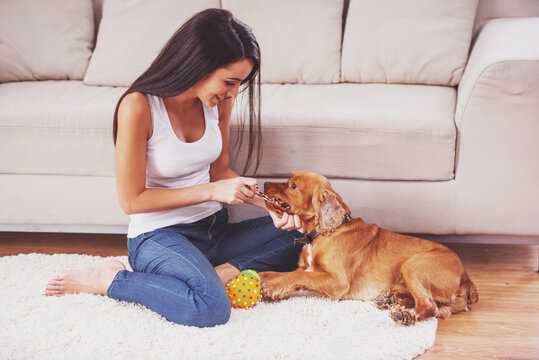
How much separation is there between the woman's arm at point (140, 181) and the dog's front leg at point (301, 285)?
1.19 feet

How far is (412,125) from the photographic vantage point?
2.18m

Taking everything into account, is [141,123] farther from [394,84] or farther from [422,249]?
[394,84]

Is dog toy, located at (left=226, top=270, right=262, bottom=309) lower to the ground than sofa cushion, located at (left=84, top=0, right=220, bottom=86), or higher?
lower

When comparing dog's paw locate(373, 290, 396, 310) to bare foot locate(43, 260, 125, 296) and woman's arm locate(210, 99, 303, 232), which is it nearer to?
woman's arm locate(210, 99, 303, 232)

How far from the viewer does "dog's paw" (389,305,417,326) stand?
5.69 feet

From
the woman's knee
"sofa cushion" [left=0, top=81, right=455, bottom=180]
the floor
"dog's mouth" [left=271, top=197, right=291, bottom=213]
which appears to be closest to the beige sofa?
"sofa cushion" [left=0, top=81, right=455, bottom=180]

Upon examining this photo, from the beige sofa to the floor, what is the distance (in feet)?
0.57

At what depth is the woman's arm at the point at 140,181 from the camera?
175 cm

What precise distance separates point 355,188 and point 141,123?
1.00 m

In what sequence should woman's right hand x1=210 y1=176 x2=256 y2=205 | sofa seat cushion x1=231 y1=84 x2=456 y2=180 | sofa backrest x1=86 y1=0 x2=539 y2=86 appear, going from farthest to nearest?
sofa backrest x1=86 y1=0 x2=539 y2=86
sofa seat cushion x1=231 y1=84 x2=456 y2=180
woman's right hand x1=210 y1=176 x2=256 y2=205

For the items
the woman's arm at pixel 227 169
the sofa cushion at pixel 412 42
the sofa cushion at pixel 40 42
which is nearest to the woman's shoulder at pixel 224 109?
the woman's arm at pixel 227 169

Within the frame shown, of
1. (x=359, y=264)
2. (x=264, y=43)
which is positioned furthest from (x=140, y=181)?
(x=264, y=43)

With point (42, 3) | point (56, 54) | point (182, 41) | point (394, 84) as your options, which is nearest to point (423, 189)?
point (394, 84)

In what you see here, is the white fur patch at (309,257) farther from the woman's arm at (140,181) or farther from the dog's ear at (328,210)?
the woman's arm at (140,181)
